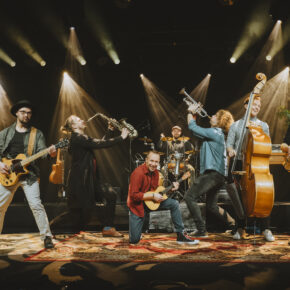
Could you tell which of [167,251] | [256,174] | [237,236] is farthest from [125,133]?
[237,236]

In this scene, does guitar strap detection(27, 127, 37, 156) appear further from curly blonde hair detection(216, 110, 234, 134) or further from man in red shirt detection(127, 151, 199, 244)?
curly blonde hair detection(216, 110, 234, 134)

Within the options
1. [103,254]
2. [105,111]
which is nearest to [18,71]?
[105,111]

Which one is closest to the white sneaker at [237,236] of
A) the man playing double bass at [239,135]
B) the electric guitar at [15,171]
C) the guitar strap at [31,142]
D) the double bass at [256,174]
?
the man playing double bass at [239,135]

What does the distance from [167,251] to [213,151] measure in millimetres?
1958

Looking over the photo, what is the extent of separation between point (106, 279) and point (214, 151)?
9.96 feet

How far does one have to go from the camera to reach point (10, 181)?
14.2 feet

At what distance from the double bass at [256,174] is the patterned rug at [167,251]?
0.53 meters

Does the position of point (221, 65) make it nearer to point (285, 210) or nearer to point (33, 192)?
point (285, 210)


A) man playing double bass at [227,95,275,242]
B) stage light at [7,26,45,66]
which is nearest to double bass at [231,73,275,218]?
man playing double bass at [227,95,275,242]

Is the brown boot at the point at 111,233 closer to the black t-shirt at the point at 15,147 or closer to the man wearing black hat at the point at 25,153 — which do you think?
the man wearing black hat at the point at 25,153

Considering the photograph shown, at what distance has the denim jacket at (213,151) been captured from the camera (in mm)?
5090

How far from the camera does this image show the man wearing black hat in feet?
14.2

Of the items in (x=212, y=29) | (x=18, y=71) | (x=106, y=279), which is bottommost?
(x=106, y=279)

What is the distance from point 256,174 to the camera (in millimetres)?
3885
